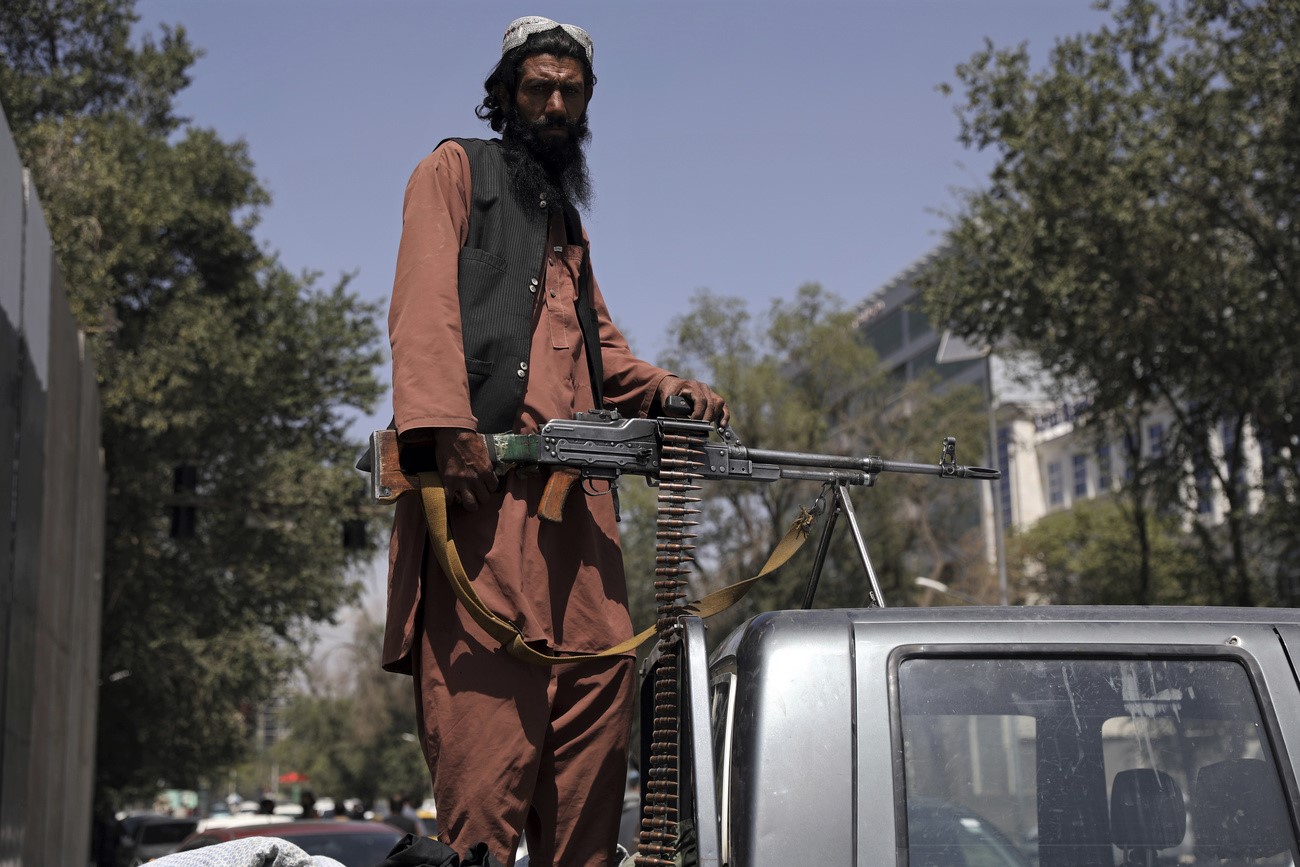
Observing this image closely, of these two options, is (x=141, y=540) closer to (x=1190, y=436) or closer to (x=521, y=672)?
(x=1190, y=436)

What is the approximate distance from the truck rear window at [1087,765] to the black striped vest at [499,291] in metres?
1.22

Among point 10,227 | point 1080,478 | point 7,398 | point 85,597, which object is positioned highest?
point 1080,478

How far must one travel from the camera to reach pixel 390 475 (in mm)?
3172

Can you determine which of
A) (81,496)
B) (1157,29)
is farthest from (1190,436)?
(81,496)

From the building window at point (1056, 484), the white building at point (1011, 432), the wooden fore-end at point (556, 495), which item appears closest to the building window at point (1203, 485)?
the wooden fore-end at point (556, 495)

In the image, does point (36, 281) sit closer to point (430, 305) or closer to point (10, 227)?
point (10, 227)

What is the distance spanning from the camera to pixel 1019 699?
92.9 inches

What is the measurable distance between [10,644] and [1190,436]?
17496mm

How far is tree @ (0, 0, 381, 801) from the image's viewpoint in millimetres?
25344

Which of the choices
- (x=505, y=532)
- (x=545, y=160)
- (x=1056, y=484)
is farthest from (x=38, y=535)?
(x=1056, y=484)

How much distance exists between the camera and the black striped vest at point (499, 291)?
3301 millimetres

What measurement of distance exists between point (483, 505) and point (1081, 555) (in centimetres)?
4410

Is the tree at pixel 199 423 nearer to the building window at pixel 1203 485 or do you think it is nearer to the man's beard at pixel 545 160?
the building window at pixel 1203 485

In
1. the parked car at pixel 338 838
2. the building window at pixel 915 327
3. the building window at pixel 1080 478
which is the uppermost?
the building window at pixel 915 327
